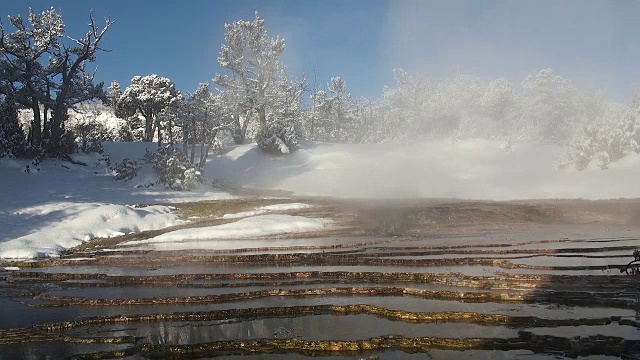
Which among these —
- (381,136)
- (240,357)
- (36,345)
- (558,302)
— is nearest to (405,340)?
(240,357)

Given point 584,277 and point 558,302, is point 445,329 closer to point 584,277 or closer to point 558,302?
point 558,302

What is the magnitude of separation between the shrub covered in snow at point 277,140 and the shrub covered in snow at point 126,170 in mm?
16295

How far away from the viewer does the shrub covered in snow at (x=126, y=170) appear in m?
36.0

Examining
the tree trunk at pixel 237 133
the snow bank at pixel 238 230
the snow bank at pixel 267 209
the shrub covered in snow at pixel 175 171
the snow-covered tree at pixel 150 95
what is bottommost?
the snow bank at pixel 238 230

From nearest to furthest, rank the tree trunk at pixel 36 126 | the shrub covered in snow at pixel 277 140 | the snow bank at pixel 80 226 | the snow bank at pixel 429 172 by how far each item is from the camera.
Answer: the snow bank at pixel 80 226
the snow bank at pixel 429 172
the tree trunk at pixel 36 126
the shrub covered in snow at pixel 277 140

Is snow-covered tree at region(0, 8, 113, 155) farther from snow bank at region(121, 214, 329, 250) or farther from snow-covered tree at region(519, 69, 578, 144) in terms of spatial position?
snow-covered tree at region(519, 69, 578, 144)

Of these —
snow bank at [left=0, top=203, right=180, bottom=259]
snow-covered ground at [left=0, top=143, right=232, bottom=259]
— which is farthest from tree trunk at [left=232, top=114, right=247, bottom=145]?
snow bank at [left=0, top=203, right=180, bottom=259]

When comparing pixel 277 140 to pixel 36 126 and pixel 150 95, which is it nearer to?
pixel 150 95

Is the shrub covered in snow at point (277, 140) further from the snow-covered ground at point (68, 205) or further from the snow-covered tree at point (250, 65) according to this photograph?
the snow-covered ground at point (68, 205)

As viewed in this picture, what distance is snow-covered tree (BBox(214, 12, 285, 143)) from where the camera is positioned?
56062mm

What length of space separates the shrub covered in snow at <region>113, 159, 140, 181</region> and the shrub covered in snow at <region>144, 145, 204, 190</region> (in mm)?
1613

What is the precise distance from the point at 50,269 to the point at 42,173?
21.4 metres

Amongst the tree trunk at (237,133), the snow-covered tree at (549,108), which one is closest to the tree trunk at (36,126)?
the tree trunk at (237,133)

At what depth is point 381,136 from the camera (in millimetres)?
A: 83625
